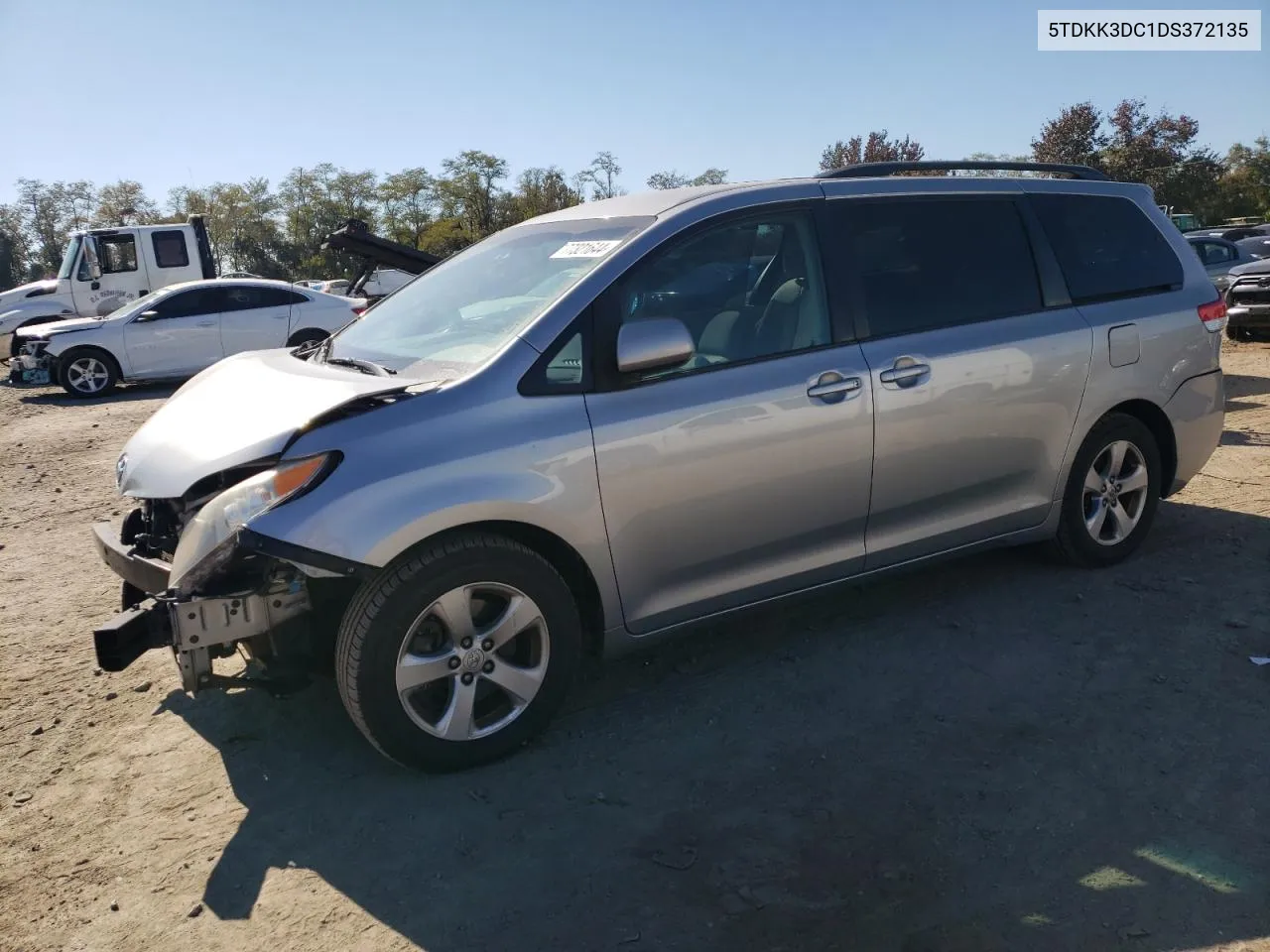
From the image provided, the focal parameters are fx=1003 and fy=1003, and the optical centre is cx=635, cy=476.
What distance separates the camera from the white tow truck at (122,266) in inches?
695

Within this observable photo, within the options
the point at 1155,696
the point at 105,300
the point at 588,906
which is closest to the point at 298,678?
the point at 588,906

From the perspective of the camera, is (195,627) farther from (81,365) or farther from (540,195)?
(540,195)

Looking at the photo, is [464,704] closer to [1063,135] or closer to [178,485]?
[178,485]

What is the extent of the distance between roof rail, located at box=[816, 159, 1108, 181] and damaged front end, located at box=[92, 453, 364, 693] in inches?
104

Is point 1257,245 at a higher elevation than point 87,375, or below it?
higher

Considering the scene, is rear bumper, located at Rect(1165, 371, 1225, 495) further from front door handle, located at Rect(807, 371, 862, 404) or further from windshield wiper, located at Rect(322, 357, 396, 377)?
windshield wiper, located at Rect(322, 357, 396, 377)

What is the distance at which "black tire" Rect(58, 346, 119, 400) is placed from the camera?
1432 cm

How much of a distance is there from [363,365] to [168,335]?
40.2 feet

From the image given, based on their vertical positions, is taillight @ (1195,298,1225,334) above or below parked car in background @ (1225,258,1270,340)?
above

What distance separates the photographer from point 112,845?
123 inches

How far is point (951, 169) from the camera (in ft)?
15.4

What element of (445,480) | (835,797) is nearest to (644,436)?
(445,480)

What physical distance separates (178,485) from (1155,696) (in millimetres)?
3619

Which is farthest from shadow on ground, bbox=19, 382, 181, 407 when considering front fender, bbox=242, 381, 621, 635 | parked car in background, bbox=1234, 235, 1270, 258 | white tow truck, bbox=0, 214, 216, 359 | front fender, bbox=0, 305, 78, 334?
parked car in background, bbox=1234, 235, 1270, 258
